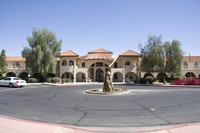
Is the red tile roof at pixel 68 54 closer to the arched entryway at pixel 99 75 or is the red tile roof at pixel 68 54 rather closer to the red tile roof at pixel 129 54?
the arched entryway at pixel 99 75

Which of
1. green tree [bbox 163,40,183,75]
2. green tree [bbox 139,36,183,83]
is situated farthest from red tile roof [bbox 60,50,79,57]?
green tree [bbox 163,40,183,75]

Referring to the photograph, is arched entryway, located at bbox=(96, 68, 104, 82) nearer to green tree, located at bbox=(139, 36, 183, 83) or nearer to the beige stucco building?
the beige stucco building

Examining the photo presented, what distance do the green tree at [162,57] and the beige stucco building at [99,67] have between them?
458 cm

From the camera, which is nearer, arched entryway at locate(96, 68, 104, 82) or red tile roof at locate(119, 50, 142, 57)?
red tile roof at locate(119, 50, 142, 57)

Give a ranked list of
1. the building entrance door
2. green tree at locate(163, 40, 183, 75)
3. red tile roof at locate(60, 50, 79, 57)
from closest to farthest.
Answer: green tree at locate(163, 40, 183, 75)
red tile roof at locate(60, 50, 79, 57)
the building entrance door

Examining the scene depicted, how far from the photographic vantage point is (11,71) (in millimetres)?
42812

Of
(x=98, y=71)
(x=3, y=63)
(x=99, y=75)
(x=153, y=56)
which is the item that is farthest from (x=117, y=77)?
A: (x=3, y=63)

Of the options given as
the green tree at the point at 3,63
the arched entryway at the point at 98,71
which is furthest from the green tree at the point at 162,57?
the green tree at the point at 3,63

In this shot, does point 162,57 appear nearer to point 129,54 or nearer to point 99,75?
point 129,54

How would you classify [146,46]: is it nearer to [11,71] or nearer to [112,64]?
[112,64]

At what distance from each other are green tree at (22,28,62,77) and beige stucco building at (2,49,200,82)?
3.34m

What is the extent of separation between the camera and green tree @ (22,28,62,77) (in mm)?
36000

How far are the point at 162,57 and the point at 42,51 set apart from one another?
2720 cm

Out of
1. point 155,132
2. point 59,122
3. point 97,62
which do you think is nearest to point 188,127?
point 155,132
